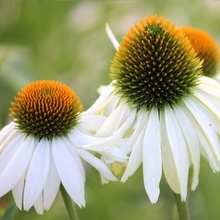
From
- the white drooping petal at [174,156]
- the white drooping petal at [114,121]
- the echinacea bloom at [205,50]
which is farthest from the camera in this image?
the echinacea bloom at [205,50]

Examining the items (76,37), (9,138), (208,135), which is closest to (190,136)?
(208,135)

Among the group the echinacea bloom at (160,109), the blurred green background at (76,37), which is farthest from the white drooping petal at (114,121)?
the blurred green background at (76,37)

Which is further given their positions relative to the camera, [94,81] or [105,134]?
[94,81]

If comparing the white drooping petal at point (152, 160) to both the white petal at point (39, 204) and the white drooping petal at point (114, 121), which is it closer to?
the white drooping petal at point (114, 121)

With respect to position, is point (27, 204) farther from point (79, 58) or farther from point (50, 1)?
point (50, 1)

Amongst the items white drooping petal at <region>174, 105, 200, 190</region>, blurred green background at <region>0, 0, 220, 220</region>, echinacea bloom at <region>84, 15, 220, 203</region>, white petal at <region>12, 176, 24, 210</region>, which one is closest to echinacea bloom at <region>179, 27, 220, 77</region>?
echinacea bloom at <region>84, 15, 220, 203</region>

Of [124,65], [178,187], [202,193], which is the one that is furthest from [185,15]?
[178,187]
